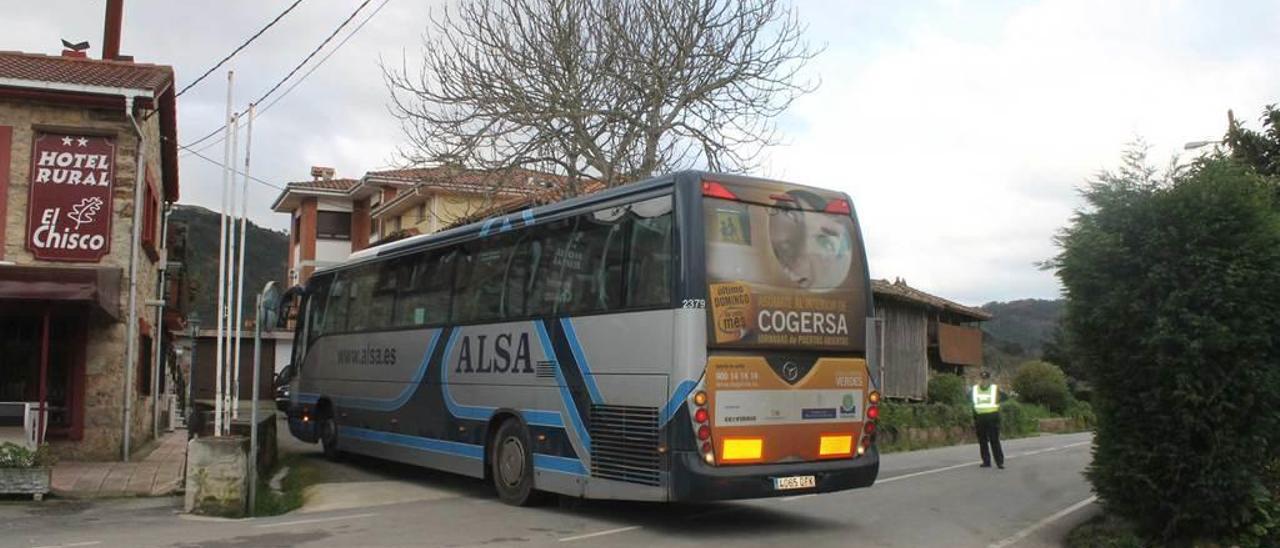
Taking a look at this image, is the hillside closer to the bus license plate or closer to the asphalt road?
the asphalt road

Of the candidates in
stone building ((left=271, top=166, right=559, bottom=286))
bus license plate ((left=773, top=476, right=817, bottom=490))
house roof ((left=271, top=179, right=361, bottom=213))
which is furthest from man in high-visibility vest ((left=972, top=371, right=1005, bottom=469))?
house roof ((left=271, top=179, right=361, bottom=213))

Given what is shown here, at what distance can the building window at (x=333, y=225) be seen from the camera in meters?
43.0

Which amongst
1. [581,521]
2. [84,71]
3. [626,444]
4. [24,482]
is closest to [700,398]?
[626,444]

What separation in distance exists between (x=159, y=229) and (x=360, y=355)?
29.3 ft

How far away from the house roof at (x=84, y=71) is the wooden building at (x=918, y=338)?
16.4 metres

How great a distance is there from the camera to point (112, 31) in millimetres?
18797

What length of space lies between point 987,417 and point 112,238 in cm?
1352

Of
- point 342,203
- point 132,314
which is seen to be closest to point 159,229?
point 132,314

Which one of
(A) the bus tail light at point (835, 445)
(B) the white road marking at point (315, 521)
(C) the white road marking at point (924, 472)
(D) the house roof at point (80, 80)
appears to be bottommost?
(C) the white road marking at point (924, 472)

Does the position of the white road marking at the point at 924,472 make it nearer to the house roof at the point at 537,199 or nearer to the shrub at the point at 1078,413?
the house roof at the point at 537,199

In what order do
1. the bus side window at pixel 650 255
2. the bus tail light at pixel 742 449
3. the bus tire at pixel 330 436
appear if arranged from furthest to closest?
the bus tire at pixel 330 436 < the bus side window at pixel 650 255 < the bus tail light at pixel 742 449

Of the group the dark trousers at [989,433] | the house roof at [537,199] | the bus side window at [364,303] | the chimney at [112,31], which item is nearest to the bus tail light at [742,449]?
the bus side window at [364,303]

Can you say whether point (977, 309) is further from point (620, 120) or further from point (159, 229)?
point (159, 229)

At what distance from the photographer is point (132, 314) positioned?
15516 millimetres
